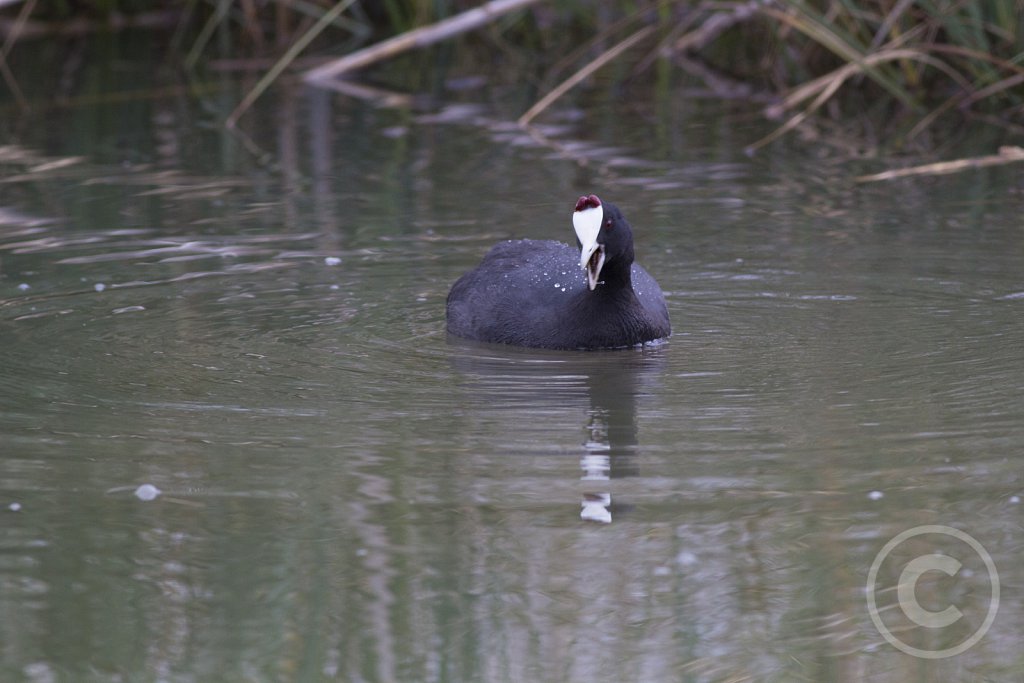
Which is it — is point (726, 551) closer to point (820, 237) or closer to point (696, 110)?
point (820, 237)

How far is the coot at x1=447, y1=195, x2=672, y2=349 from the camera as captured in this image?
6.04 meters

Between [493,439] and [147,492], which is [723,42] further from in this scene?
[147,492]

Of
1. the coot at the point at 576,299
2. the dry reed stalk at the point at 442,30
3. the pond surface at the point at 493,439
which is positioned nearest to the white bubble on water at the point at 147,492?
the pond surface at the point at 493,439

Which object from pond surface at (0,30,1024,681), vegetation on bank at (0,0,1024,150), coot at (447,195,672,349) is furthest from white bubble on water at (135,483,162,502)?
vegetation on bank at (0,0,1024,150)

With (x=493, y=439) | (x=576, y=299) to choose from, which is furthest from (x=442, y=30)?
(x=493, y=439)

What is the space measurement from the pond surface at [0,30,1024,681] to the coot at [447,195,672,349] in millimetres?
111

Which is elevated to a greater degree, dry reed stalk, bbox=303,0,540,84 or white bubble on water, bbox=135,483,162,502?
dry reed stalk, bbox=303,0,540,84

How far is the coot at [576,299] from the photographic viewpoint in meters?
6.04

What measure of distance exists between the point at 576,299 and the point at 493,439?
1.34 metres

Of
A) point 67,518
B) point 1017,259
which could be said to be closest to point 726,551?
point 67,518

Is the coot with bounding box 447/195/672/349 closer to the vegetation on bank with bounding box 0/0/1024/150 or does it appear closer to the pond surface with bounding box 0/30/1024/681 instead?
the pond surface with bounding box 0/30/1024/681

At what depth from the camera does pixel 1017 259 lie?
716cm

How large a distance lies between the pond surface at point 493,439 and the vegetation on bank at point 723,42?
118cm

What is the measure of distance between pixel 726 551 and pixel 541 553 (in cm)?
45
